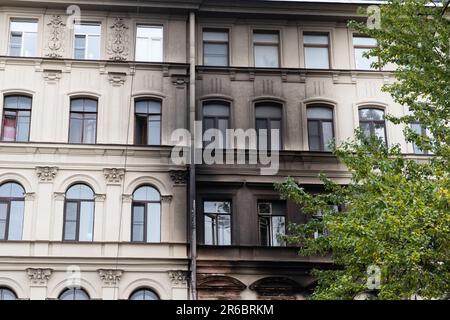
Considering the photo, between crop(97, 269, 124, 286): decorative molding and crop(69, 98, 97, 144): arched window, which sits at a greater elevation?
crop(69, 98, 97, 144): arched window

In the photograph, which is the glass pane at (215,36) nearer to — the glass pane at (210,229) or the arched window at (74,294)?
the glass pane at (210,229)

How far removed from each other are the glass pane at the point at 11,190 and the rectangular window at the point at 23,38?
4933 millimetres

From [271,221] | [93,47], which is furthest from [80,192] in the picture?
[271,221]

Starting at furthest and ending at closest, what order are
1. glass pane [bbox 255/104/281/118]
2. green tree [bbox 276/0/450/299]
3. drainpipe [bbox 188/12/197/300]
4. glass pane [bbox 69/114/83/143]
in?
glass pane [bbox 255/104/281/118]
glass pane [bbox 69/114/83/143]
drainpipe [bbox 188/12/197/300]
green tree [bbox 276/0/450/299]

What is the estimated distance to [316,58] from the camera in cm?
2653

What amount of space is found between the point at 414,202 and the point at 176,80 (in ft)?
42.9

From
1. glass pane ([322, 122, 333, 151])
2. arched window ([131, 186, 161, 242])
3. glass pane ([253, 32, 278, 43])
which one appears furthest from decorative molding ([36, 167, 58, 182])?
glass pane ([322, 122, 333, 151])

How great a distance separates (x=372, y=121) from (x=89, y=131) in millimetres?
10424

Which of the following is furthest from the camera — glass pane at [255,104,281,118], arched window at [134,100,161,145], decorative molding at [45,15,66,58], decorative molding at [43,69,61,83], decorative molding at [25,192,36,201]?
glass pane at [255,104,281,118]

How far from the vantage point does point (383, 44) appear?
707 inches

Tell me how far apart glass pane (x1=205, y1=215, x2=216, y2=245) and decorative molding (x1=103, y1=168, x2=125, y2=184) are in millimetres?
3298

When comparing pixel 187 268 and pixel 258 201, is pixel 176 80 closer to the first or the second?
pixel 258 201

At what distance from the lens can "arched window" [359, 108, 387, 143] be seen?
25761 mm

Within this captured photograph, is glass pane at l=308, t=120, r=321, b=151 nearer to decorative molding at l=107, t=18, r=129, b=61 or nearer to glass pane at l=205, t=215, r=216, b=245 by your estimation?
glass pane at l=205, t=215, r=216, b=245
